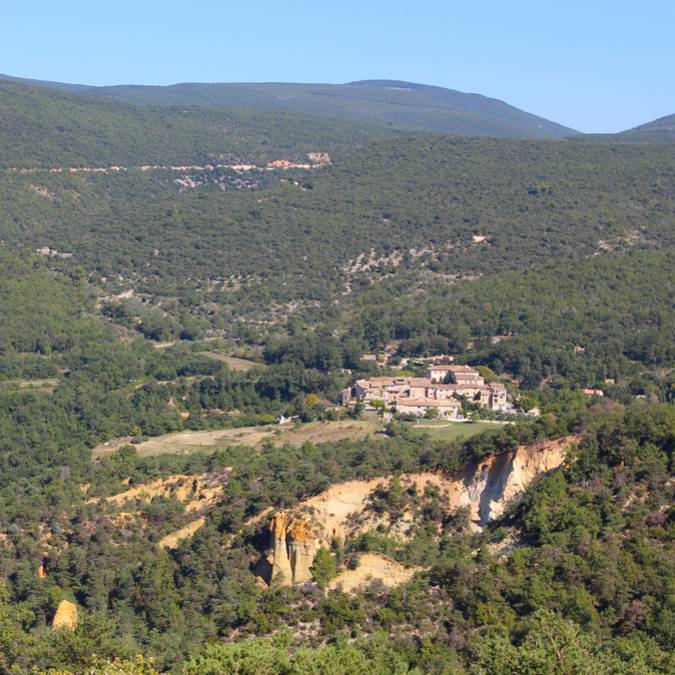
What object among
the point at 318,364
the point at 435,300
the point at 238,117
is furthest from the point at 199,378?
the point at 238,117

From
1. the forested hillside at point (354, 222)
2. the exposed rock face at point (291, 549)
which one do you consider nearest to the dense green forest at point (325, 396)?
the forested hillside at point (354, 222)

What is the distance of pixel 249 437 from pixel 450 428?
8035 mm

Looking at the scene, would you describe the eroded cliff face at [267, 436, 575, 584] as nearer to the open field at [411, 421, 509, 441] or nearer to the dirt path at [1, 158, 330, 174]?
the open field at [411, 421, 509, 441]

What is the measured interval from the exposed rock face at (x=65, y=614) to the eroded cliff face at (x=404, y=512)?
229 inches

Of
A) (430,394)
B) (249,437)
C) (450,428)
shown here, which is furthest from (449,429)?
(249,437)

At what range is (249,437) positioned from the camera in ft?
199

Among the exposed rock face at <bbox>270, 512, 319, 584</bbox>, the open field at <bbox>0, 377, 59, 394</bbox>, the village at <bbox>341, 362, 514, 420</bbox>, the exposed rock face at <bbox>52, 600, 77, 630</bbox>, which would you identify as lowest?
the open field at <bbox>0, 377, 59, 394</bbox>

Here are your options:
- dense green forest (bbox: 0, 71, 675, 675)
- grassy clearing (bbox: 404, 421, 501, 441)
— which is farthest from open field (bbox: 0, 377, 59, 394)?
grassy clearing (bbox: 404, 421, 501, 441)

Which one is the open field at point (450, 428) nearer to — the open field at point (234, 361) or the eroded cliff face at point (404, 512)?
the eroded cliff face at point (404, 512)

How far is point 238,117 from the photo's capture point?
170m

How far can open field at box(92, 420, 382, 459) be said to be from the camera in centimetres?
5834

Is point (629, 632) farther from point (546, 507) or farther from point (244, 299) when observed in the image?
point (244, 299)

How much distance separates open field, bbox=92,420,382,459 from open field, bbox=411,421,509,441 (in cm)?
173

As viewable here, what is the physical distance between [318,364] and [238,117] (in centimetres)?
9803
